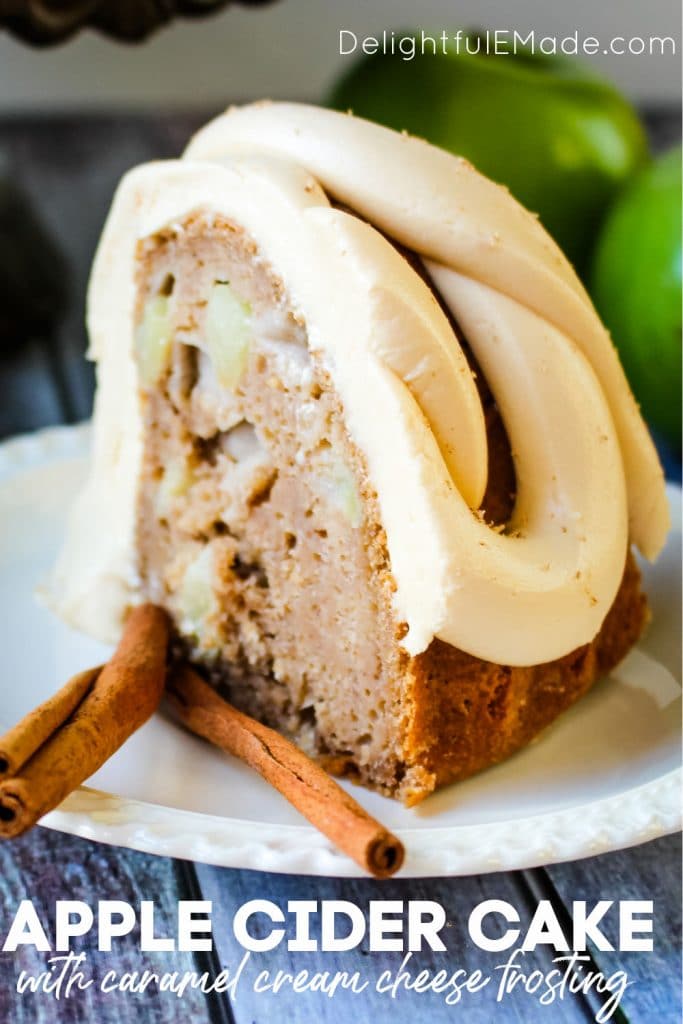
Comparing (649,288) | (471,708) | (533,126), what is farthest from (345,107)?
(471,708)

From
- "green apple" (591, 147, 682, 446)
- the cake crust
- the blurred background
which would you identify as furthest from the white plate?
the blurred background

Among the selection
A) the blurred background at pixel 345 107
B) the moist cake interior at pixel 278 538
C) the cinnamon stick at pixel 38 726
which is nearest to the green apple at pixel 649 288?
the blurred background at pixel 345 107

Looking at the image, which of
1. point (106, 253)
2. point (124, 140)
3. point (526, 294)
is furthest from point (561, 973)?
point (124, 140)

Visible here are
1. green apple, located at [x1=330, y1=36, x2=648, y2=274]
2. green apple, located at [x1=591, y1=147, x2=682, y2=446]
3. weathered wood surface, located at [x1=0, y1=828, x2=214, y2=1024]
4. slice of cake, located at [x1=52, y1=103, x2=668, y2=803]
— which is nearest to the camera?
weathered wood surface, located at [x1=0, y1=828, x2=214, y2=1024]

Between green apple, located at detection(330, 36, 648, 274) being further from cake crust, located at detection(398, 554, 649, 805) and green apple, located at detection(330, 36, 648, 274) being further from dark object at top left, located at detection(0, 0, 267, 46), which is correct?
cake crust, located at detection(398, 554, 649, 805)

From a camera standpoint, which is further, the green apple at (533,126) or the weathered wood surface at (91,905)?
the green apple at (533,126)

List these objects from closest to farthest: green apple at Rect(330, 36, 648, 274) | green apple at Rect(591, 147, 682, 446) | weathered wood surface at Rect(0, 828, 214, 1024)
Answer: weathered wood surface at Rect(0, 828, 214, 1024) → green apple at Rect(591, 147, 682, 446) → green apple at Rect(330, 36, 648, 274)

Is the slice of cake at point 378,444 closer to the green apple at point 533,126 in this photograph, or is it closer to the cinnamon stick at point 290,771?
the cinnamon stick at point 290,771
